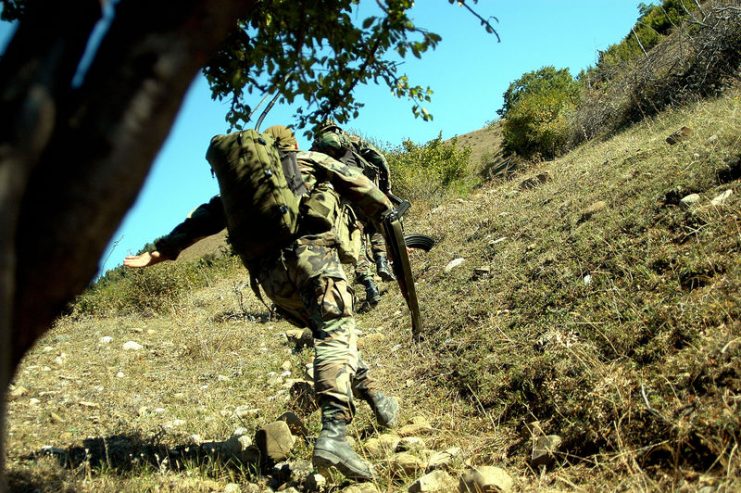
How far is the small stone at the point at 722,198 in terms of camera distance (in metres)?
3.38

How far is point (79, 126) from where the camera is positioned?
914 mm

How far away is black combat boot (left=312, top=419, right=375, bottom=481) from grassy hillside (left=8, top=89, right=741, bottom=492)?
12 cm

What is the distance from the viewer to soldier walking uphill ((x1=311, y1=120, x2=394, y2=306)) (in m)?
5.87

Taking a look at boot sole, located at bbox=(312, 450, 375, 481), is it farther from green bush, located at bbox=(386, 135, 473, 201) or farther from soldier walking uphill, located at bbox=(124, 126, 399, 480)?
green bush, located at bbox=(386, 135, 473, 201)

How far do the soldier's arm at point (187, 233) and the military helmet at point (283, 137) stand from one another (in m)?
0.48

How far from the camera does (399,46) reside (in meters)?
2.46

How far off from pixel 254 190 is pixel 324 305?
0.68m

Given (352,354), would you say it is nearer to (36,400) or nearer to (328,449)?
(328,449)

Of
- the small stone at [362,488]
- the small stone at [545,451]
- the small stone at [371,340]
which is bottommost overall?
the small stone at [545,451]

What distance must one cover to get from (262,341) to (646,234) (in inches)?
145

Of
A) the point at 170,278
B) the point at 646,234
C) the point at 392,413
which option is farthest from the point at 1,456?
the point at 170,278

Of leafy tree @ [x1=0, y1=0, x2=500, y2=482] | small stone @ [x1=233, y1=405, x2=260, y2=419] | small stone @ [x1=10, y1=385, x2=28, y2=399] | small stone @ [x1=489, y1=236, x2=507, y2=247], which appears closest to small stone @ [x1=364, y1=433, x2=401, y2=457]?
small stone @ [x1=233, y1=405, x2=260, y2=419]

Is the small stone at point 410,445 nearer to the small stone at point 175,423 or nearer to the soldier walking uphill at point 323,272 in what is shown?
the soldier walking uphill at point 323,272

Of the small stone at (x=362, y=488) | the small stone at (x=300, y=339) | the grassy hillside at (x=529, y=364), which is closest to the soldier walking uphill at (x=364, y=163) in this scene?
the grassy hillside at (x=529, y=364)
